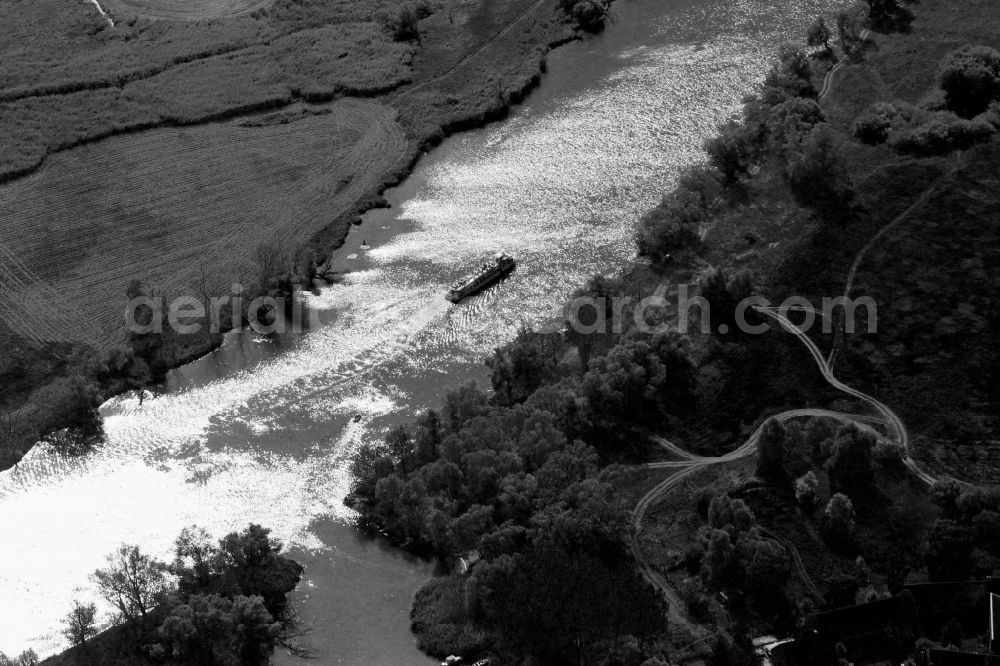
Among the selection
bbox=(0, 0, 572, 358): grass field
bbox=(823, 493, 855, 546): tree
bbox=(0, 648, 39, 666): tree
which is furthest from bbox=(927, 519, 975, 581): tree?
bbox=(0, 0, 572, 358): grass field

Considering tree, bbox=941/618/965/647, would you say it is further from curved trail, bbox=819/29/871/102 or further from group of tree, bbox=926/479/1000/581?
curved trail, bbox=819/29/871/102

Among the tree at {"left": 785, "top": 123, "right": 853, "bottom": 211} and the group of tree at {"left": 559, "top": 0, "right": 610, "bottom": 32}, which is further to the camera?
the group of tree at {"left": 559, "top": 0, "right": 610, "bottom": 32}

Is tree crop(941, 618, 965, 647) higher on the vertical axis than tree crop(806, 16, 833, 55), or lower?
lower

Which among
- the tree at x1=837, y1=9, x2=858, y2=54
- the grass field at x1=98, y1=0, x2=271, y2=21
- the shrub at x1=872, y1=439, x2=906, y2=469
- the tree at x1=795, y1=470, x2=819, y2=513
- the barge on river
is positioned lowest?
the tree at x1=795, y1=470, x2=819, y2=513

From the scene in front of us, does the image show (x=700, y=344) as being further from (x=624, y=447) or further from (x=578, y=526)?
(x=578, y=526)

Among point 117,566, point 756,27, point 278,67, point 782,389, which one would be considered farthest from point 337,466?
Result: point 756,27

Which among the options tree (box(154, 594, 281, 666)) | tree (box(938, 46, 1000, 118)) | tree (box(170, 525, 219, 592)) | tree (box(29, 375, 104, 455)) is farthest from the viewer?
tree (box(938, 46, 1000, 118))

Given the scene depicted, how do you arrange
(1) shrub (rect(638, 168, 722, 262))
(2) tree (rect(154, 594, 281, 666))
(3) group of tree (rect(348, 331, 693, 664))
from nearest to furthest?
1. (3) group of tree (rect(348, 331, 693, 664))
2. (2) tree (rect(154, 594, 281, 666))
3. (1) shrub (rect(638, 168, 722, 262))
